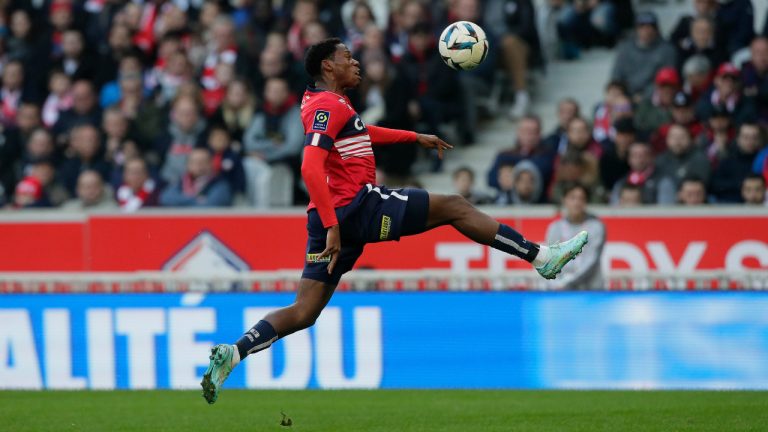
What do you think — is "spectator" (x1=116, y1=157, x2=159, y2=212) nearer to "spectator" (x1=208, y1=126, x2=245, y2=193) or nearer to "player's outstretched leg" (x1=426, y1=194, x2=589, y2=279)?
"spectator" (x1=208, y1=126, x2=245, y2=193)

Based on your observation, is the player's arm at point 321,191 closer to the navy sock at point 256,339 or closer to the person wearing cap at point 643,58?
the navy sock at point 256,339

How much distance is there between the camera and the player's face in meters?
9.04

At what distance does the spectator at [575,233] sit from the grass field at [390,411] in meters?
1.41

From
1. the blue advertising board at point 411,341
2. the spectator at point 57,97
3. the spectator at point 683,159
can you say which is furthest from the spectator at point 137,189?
the spectator at point 683,159

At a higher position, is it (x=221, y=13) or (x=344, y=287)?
(x=221, y=13)

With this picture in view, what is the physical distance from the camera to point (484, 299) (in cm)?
1268

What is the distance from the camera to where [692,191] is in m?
14.4

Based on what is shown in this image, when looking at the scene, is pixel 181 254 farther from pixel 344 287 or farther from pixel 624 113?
pixel 624 113

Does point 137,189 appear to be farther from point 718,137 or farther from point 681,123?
point 718,137

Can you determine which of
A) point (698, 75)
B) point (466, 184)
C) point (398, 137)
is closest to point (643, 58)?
point (698, 75)

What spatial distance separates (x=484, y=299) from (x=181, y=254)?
4.02 m

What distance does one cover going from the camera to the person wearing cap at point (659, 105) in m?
15.5

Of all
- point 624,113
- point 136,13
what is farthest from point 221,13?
point 624,113

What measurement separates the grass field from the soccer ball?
234 cm
